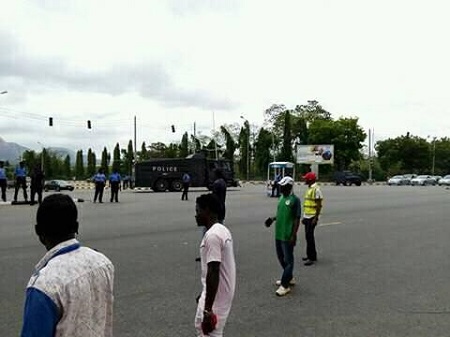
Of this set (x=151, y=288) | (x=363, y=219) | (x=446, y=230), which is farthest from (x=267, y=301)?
(x=363, y=219)

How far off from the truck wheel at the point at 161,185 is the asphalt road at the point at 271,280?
2608 cm

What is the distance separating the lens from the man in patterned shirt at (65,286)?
2.19 meters

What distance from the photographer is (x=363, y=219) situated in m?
18.1

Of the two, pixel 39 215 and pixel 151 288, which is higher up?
pixel 39 215

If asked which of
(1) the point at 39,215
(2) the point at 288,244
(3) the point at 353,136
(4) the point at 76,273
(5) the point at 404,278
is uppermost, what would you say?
(3) the point at 353,136

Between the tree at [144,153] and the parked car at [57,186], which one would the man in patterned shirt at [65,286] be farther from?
the tree at [144,153]

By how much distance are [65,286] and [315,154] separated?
77.2 meters

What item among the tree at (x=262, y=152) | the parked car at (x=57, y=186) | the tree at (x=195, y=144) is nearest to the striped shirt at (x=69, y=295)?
the parked car at (x=57, y=186)

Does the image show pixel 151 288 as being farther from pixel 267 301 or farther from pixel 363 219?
pixel 363 219

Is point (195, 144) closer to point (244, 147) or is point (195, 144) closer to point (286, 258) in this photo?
point (244, 147)

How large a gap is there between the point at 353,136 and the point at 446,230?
6870 centimetres

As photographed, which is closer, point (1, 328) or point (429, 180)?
point (1, 328)

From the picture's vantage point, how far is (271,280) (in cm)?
809

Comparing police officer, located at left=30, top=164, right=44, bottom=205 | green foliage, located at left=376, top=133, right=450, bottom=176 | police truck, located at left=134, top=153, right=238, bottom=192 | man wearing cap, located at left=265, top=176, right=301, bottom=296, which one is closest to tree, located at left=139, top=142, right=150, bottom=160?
green foliage, located at left=376, top=133, right=450, bottom=176
